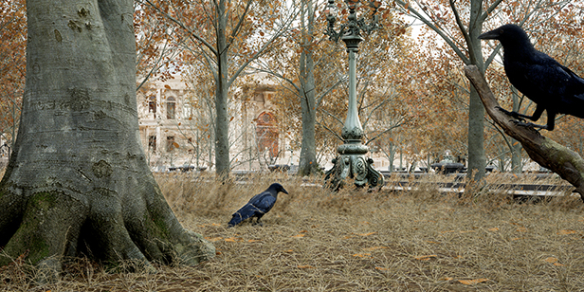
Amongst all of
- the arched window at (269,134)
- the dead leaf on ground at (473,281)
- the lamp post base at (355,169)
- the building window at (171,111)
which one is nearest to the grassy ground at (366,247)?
the dead leaf on ground at (473,281)

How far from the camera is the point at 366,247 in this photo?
4555mm

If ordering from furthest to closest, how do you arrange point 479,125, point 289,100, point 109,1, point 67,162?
point 289,100, point 479,125, point 109,1, point 67,162

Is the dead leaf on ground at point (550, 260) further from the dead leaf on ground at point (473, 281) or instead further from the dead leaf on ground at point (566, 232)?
the dead leaf on ground at point (566, 232)

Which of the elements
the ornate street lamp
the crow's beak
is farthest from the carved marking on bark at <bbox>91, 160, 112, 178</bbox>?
the ornate street lamp

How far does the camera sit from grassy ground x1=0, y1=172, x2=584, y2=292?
10.3ft

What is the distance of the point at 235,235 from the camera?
17.3 feet

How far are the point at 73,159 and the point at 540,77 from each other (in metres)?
3.43

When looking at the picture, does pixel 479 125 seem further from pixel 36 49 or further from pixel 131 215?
pixel 36 49

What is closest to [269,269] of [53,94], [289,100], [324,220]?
[53,94]

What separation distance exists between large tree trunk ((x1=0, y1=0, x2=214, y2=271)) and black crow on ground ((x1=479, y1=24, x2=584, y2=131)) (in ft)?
9.72

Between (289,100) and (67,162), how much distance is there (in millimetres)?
22528

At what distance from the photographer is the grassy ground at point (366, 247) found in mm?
3148

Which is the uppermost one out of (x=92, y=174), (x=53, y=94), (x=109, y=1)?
(x=109, y=1)

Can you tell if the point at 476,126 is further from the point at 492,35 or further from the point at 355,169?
the point at 492,35
